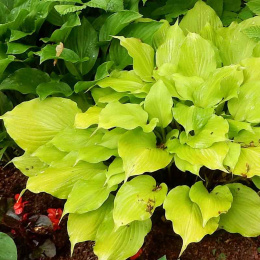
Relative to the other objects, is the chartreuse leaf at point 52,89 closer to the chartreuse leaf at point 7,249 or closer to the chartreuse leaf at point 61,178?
the chartreuse leaf at point 61,178

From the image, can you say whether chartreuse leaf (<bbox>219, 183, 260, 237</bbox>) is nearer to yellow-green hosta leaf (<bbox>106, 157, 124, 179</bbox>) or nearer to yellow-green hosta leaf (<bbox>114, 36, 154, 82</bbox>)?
yellow-green hosta leaf (<bbox>106, 157, 124, 179</bbox>)

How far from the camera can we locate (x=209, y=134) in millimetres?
1546

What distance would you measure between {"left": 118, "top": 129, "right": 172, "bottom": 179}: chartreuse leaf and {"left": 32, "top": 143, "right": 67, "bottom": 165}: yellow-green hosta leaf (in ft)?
1.14

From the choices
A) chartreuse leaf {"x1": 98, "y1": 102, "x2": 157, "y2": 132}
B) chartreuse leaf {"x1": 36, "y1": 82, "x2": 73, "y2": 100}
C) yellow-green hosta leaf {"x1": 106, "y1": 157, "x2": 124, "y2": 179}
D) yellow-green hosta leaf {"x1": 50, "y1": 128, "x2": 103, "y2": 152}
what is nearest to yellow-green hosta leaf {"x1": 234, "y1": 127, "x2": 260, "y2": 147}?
chartreuse leaf {"x1": 98, "y1": 102, "x2": 157, "y2": 132}

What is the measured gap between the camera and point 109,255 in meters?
1.61

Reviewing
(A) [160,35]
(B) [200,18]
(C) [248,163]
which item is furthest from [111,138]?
(B) [200,18]

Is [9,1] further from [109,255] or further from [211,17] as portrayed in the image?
[109,255]

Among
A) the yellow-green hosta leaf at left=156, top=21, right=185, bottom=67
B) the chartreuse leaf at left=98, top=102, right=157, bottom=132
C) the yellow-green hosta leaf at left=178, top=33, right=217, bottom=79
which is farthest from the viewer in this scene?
the yellow-green hosta leaf at left=156, top=21, right=185, bottom=67

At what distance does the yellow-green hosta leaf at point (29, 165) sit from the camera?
6.15 feet

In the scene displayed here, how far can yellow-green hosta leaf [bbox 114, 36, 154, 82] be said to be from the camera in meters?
1.84

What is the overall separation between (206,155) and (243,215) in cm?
33

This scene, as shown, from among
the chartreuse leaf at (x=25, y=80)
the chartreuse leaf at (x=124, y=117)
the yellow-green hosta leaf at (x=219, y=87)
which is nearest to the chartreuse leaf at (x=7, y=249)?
the chartreuse leaf at (x=124, y=117)

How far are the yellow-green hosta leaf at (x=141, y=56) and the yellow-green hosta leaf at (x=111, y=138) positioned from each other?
1.04 ft

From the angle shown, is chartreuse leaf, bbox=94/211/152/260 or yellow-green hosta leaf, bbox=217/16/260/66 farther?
yellow-green hosta leaf, bbox=217/16/260/66
